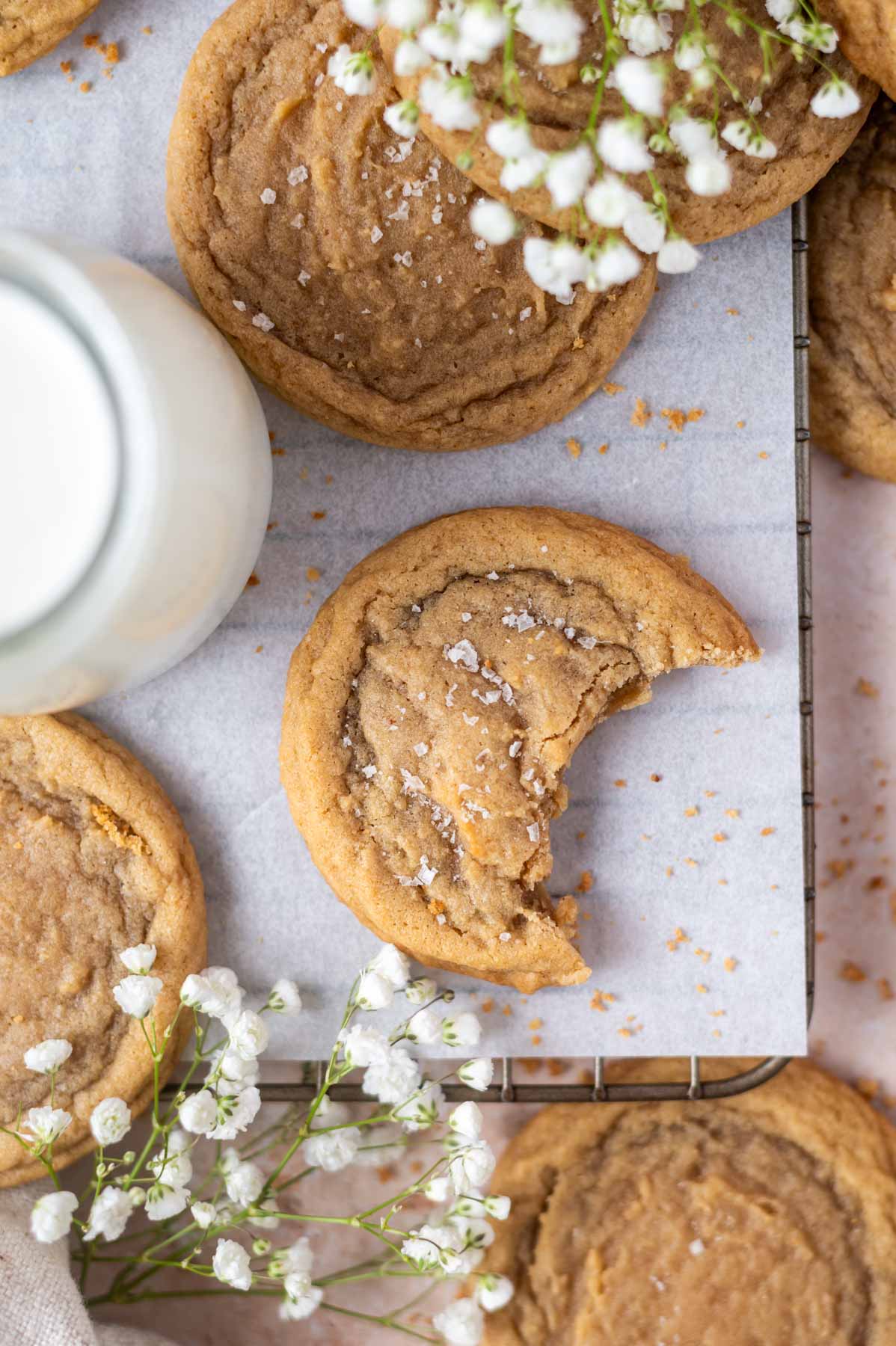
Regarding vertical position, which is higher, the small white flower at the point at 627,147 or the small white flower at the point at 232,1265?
the small white flower at the point at 627,147

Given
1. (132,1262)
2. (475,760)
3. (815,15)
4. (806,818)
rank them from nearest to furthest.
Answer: (815,15) < (475,760) < (806,818) < (132,1262)

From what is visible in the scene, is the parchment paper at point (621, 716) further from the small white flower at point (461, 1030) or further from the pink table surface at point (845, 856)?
the pink table surface at point (845, 856)

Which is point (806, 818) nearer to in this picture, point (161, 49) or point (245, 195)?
point (245, 195)

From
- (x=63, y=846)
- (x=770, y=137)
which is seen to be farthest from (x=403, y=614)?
(x=770, y=137)

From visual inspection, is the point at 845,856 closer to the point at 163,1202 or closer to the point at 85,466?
the point at 163,1202

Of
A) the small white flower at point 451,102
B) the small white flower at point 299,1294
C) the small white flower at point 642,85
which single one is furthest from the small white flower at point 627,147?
the small white flower at point 299,1294
